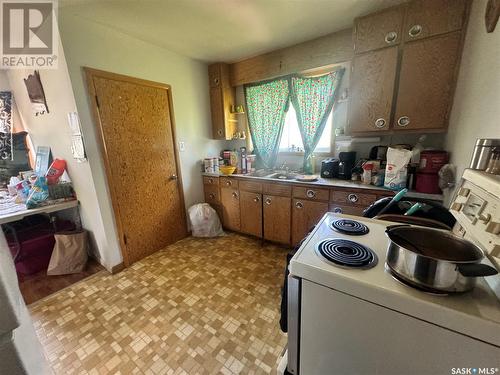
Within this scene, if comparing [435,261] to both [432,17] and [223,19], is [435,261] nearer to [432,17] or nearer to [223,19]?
[432,17]

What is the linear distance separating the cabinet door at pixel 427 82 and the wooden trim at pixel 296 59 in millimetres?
585

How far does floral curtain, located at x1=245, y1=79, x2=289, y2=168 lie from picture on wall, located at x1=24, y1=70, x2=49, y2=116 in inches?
89.8

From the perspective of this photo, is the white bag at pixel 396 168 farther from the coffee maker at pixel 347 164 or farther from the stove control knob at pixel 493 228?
the stove control knob at pixel 493 228

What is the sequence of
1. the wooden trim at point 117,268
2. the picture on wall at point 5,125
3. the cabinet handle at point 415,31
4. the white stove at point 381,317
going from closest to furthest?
the white stove at point 381,317 → the cabinet handle at point 415,31 → the wooden trim at point 117,268 → the picture on wall at point 5,125

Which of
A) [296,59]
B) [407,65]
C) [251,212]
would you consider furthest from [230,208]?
[407,65]

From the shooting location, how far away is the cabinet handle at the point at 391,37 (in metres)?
1.62

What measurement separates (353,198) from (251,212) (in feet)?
3.91

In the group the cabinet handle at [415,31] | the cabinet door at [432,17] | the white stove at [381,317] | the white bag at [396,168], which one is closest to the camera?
the white stove at [381,317]

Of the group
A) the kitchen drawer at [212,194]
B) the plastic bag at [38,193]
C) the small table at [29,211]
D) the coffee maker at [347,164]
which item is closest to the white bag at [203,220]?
the kitchen drawer at [212,194]

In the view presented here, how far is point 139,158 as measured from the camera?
2.25 meters

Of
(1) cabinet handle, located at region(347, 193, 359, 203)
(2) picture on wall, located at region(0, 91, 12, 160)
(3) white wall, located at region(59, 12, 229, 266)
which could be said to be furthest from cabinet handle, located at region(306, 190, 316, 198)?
(2) picture on wall, located at region(0, 91, 12, 160)

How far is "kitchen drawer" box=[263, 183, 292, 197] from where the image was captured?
2.24 m

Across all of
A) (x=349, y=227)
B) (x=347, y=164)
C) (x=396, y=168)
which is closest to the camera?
(x=349, y=227)

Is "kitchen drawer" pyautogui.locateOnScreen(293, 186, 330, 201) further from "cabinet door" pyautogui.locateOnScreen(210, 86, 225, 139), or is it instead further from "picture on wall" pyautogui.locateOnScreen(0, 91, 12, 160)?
"picture on wall" pyautogui.locateOnScreen(0, 91, 12, 160)
